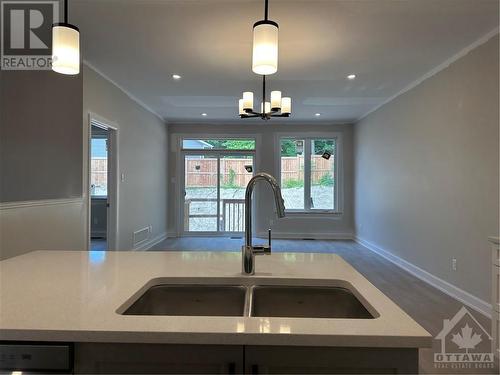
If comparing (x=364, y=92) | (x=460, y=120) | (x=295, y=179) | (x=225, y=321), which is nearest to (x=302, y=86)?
(x=364, y=92)

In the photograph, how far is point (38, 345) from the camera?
74 cm

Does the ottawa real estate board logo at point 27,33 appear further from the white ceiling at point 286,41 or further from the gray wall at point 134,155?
the gray wall at point 134,155

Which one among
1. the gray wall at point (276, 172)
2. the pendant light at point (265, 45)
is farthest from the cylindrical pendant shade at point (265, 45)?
the gray wall at point (276, 172)

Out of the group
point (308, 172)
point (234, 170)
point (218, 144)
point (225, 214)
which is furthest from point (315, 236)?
point (218, 144)

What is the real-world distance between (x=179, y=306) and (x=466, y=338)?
2528mm

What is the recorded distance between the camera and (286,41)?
9.90ft

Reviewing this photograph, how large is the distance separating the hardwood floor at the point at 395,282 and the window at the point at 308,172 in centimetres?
92

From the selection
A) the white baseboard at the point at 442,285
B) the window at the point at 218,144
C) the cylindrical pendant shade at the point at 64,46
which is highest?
the window at the point at 218,144

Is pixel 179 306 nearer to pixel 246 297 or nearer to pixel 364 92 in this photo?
pixel 246 297

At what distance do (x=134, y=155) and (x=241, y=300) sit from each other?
4403 millimetres

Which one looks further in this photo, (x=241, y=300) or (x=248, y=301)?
(x=241, y=300)

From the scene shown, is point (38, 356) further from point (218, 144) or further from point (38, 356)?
point (218, 144)

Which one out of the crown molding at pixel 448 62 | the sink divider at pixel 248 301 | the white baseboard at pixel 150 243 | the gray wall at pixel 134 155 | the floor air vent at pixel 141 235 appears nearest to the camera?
the sink divider at pixel 248 301

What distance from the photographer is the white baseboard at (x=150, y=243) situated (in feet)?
17.4
